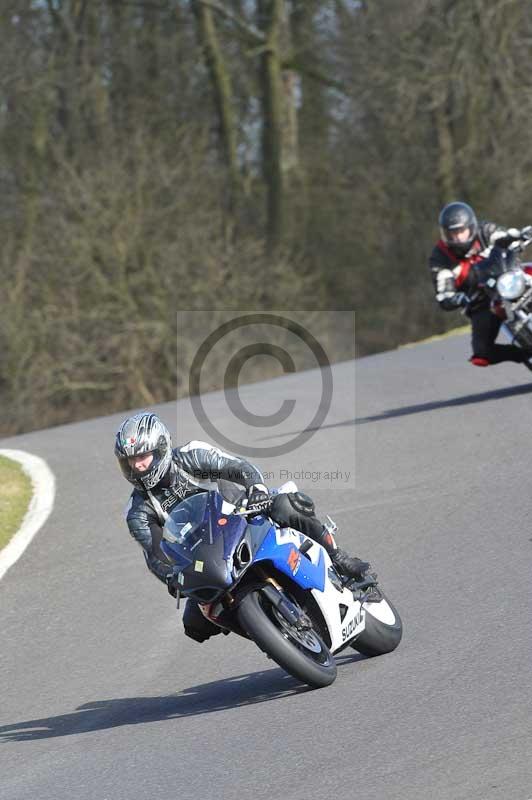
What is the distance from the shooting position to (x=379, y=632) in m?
6.65

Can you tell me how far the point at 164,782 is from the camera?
17.4 ft

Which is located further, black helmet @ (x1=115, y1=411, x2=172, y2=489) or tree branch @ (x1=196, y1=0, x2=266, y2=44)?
tree branch @ (x1=196, y1=0, x2=266, y2=44)

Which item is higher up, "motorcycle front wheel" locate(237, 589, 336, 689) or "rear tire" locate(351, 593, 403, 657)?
"motorcycle front wheel" locate(237, 589, 336, 689)

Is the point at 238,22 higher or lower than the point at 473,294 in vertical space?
higher

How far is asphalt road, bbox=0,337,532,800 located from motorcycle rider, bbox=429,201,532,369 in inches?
20.7

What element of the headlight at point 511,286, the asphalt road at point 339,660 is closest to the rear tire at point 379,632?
the asphalt road at point 339,660

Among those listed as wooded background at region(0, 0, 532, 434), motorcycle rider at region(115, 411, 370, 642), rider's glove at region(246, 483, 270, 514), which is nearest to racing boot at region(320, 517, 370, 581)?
motorcycle rider at region(115, 411, 370, 642)

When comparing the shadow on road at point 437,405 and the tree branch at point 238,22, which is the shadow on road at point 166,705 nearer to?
the shadow on road at point 437,405

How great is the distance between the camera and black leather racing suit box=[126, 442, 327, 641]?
647 centimetres

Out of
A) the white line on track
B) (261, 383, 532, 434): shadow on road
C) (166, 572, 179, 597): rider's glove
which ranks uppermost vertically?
(166, 572, 179, 597): rider's glove

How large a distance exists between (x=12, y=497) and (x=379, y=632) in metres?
6.32

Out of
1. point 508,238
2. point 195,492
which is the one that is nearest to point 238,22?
point 508,238

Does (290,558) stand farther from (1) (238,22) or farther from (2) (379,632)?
(1) (238,22)

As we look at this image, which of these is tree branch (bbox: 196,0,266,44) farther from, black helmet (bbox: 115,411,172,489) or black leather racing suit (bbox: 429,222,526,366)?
black helmet (bbox: 115,411,172,489)
